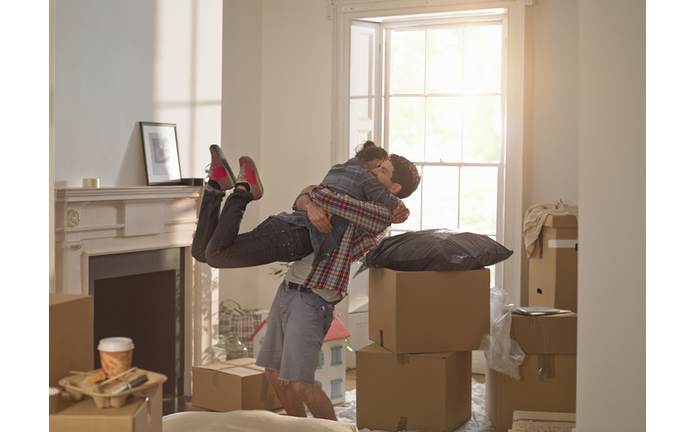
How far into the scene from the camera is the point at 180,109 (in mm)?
3051

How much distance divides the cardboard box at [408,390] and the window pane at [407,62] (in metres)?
1.98

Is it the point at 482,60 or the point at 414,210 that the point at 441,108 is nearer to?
the point at 482,60

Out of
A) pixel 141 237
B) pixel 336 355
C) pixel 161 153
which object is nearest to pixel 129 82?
pixel 161 153

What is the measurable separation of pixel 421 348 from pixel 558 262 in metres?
0.77

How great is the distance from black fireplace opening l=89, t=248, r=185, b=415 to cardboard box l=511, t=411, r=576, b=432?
1705mm

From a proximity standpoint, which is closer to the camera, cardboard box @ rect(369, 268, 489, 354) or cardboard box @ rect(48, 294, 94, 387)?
cardboard box @ rect(48, 294, 94, 387)

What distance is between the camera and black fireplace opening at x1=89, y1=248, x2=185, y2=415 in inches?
109

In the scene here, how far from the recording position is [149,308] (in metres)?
3.14

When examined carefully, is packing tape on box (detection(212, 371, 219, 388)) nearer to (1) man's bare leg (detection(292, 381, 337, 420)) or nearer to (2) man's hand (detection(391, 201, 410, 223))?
(1) man's bare leg (detection(292, 381, 337, 420))

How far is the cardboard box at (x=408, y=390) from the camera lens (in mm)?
2521

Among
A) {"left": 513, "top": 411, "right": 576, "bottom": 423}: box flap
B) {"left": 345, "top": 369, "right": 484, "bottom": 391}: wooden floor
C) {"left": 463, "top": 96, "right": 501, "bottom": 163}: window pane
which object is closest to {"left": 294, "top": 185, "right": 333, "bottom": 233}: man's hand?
{"left": 513, "top": 411, "right": 576, "bottom": 423}: box flap

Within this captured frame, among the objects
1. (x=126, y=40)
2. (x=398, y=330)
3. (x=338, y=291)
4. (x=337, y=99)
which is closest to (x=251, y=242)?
(x=338, y=291)

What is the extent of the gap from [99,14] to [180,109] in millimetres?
652
